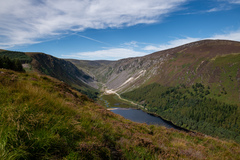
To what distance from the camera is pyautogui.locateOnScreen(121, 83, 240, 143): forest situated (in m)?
97.8

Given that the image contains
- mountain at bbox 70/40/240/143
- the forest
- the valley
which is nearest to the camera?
the valley

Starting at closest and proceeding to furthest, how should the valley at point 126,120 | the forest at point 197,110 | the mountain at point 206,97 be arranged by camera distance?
the valley at point 126,120 → the forest at point 197,110 → the mountain at point 206,97

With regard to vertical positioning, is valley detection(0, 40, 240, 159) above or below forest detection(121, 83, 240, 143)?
above

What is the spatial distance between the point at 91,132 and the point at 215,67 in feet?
669

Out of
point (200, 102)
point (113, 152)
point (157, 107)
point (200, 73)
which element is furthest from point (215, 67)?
point (113, 152)

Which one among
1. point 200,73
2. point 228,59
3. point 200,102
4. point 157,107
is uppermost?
point 228,59

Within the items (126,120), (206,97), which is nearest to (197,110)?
(206,97)

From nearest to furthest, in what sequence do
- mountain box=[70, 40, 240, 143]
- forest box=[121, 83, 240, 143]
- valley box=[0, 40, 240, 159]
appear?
valley box=[0, 40, 240, 159]
forest box=[121, 83, 240, 143]
mountain box=[70, 40, 240, 143]

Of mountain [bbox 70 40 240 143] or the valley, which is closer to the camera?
the valley

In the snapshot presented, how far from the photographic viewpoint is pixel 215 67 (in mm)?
163875

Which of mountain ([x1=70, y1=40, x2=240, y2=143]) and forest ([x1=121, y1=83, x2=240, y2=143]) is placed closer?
forest ([x1=121, y1=83, x2=240, y2=143])

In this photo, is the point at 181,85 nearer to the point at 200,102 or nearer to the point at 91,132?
the point at 200,102

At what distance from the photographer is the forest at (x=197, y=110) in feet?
321

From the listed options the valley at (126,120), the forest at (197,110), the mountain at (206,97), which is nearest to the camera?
the valley at (126,120)
